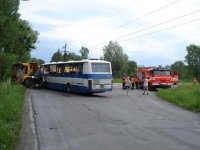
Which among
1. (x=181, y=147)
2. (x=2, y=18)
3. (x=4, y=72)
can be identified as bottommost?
(x=181, y=147)

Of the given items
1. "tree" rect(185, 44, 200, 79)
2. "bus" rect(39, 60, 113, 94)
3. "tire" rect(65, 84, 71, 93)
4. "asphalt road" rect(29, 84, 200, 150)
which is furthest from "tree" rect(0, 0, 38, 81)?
"tree" rect(185, 44, 200, 79)

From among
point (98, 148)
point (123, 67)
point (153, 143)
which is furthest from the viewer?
point (123, 67)

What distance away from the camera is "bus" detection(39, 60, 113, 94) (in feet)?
100

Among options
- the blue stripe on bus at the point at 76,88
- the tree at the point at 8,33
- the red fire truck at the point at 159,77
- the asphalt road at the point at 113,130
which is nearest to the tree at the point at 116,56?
the tree at the point at 8,33

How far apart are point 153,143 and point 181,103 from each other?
1415 cm

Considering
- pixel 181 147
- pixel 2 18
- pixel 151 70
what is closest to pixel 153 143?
pixel 181 147

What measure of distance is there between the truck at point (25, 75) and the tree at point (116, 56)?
90589mm

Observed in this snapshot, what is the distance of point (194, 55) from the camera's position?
14462 cm

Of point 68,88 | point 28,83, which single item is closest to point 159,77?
point 68,88

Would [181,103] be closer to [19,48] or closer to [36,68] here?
[36,68]

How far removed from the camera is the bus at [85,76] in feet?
100

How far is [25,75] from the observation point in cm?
3956

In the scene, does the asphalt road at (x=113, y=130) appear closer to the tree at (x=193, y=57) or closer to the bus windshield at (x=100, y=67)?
the bus windshield at (x=100, y=67)

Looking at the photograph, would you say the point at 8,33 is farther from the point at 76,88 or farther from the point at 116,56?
the point at 116,56
